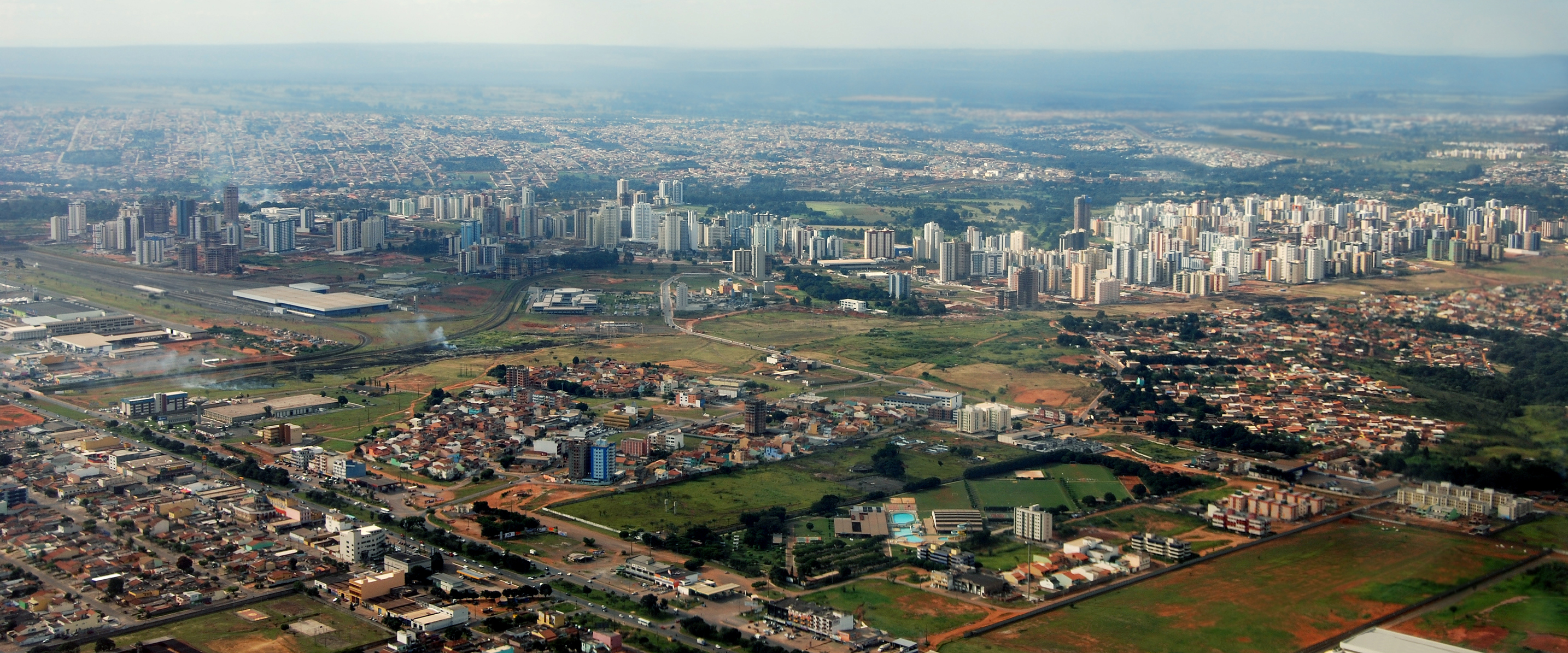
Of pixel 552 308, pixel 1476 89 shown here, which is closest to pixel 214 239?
pixel 552 308

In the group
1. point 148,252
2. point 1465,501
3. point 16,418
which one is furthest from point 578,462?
point 148,252

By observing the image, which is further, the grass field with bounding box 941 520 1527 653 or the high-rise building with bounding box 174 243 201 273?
the high-rise building with bounding box 174 243 201 273

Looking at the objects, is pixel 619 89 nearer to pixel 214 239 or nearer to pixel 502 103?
pixel 502 103

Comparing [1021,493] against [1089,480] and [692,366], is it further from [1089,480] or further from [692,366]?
[692,366]

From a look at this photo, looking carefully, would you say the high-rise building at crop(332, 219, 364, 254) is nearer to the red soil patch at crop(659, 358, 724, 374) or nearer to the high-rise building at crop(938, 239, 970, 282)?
the high-rise building at crop(938, 239, 970, 282)

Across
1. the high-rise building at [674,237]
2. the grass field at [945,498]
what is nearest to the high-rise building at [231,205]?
the high-rise building at [674,237]

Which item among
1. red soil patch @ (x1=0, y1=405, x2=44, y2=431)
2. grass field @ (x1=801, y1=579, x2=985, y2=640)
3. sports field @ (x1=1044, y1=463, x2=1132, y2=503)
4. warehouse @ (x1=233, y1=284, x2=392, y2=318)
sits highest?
warehouse @ (x1=233, y1=284, x2=392, y2=318)

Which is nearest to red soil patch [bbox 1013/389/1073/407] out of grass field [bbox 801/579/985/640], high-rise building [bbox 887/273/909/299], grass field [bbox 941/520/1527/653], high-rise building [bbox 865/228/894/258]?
grass field [bbox 941/520/1527/653]
